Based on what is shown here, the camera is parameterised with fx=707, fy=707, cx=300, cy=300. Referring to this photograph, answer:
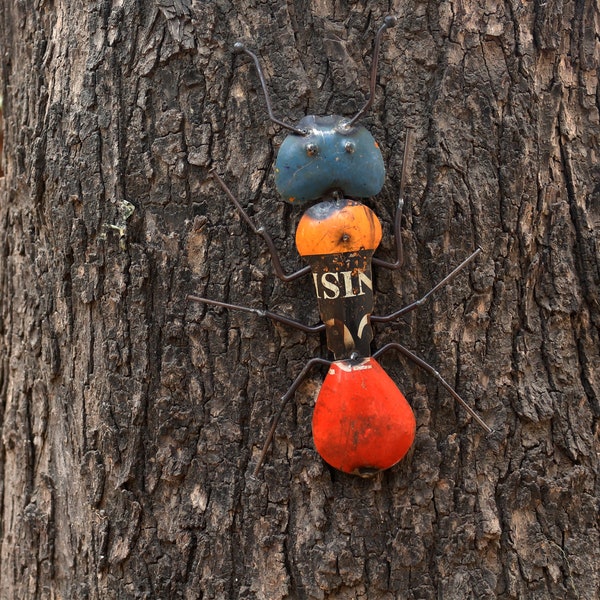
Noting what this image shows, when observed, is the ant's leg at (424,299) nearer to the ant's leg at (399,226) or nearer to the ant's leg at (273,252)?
the ant's leg at (399,226)

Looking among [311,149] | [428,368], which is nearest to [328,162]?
[311,149]

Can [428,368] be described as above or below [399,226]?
below

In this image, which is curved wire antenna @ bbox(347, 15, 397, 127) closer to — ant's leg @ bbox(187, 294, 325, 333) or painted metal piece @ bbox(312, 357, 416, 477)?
ant's leg @ bbox(187, 294, 325, 333)

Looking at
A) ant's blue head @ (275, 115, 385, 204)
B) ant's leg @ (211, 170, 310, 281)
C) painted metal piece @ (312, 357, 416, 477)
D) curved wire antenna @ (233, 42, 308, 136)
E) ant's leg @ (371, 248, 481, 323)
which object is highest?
curved wire antenna @ (233, 42, 308, 136)

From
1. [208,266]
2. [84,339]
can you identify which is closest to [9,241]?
[84,339]

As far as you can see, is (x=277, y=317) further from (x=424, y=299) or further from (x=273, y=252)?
(x=424, y=299)

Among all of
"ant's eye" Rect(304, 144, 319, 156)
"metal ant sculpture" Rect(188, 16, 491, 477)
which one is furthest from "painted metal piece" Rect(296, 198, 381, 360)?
"ant's eye" Rect(304, 144, 319, 156)

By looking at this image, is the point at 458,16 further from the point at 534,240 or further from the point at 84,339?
the point at 84,339
